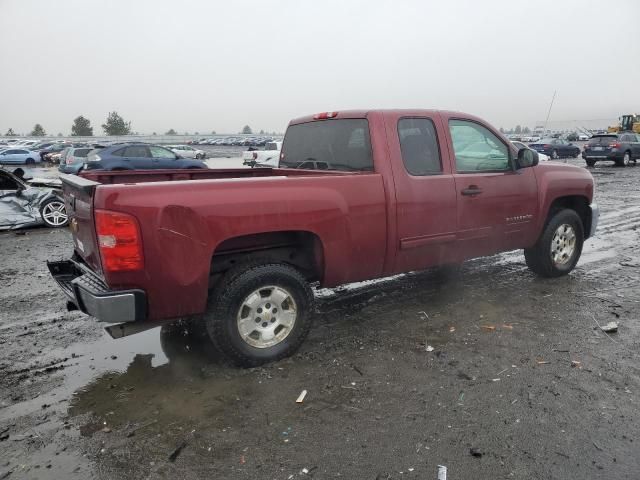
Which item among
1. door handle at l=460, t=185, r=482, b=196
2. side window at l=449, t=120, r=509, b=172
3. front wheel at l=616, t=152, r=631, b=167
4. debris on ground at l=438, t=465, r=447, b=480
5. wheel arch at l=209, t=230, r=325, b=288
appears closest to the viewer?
debris on ground at l=438, t=465, r=447, b=480

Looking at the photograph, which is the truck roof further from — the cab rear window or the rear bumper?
the rear bumper

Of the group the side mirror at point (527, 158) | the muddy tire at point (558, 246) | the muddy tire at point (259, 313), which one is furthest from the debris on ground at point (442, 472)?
the muddy tire at point (558, 246)

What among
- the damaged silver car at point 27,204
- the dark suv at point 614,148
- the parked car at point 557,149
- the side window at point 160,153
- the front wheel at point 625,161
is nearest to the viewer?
the damaged silver car at point 27,204

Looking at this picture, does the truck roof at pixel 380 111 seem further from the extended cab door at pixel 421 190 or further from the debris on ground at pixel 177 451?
the debris on ground at pixel 177 451

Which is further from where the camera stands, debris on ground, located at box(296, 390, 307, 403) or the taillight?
debris on ground, located at box(296, 390, 307, 403)

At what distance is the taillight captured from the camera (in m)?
3.00

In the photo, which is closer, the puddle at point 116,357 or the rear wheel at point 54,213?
the puddle at point 116,357

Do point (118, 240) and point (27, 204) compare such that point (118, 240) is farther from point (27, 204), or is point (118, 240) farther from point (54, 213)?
point (27, 204)

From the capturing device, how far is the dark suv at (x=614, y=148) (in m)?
24.0

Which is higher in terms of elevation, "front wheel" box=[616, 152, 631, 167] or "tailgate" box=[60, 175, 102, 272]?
"tailgate" box=[60, 175, 102, 272]

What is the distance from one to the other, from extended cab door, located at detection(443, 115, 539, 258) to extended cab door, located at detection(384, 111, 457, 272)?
144 mm

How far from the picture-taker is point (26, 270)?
21.8ft

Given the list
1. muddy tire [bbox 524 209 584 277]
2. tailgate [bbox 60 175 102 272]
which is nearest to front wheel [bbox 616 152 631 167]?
muddy tire [bbox 524 209 584 277]

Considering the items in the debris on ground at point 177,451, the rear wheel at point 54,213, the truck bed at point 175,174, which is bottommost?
the debris on ground at point 177,451
